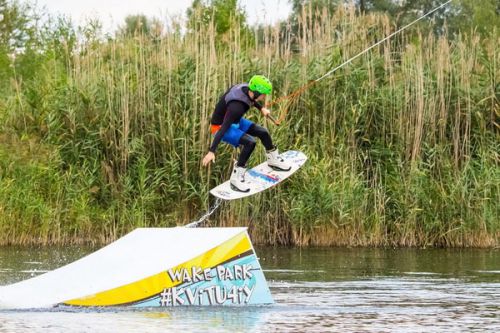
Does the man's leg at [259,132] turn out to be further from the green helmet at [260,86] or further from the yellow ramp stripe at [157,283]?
the yellow ramp stripe at [157,283]

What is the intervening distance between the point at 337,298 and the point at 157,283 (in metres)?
1.98

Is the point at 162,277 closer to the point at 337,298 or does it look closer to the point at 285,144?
the point at 337,298

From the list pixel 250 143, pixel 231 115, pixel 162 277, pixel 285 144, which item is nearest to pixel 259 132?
pixel 250 143

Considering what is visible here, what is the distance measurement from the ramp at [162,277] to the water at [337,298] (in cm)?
13

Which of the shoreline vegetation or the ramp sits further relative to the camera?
the shoreline vegetation

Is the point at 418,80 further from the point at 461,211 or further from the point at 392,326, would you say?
the point at 392,326

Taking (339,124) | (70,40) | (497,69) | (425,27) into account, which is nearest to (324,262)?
(339,124)

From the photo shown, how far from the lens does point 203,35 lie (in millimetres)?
19531

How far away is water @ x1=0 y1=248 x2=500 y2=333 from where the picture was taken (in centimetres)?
1079

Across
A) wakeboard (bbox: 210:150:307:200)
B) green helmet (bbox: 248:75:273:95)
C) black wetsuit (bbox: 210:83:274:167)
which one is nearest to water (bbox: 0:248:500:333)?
wakeboard (bbox: 210:150:307:200)

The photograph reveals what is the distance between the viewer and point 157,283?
1164 centimetres

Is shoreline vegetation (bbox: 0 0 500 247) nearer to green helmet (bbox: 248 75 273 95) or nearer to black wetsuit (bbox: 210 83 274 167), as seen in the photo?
black wetsuit (bbox: 210 83 274 167)

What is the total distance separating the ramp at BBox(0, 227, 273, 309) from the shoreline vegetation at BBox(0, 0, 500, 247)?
560 cm

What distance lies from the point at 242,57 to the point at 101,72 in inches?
81.5
